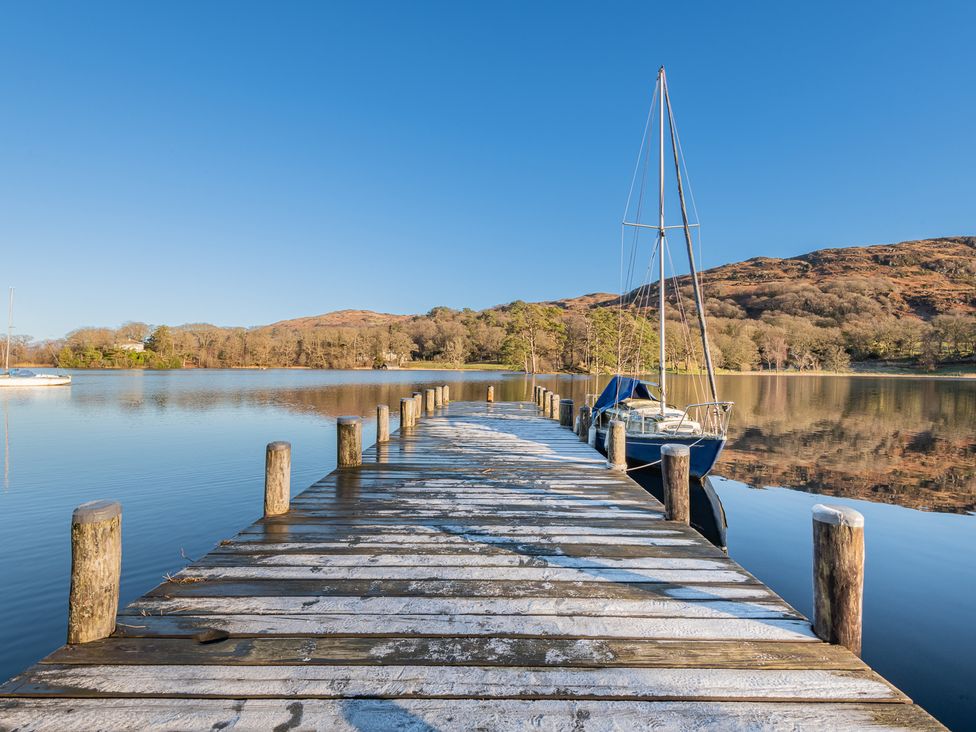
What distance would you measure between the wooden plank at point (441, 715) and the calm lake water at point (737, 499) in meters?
2.42

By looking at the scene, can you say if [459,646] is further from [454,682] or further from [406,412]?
[406,412]

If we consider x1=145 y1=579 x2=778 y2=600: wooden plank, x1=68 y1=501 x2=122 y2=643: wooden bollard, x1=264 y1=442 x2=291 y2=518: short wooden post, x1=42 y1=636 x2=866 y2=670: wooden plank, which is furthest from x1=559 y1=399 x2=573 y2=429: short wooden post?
x1=68 y1=501 x2=122 y2=643: wooden bollard

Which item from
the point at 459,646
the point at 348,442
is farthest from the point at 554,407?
the point at 459,646

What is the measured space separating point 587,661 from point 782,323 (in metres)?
110

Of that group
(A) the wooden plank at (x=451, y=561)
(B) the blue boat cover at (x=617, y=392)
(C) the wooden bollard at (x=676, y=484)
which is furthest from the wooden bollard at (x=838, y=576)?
(B) the blue boat cover at (x=617, y=392)

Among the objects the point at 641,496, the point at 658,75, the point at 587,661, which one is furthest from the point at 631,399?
the point at 587,661

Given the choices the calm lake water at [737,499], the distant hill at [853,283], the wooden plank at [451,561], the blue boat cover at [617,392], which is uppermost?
the distant hill at [853,283]

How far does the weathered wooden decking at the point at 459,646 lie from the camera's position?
2.20 m

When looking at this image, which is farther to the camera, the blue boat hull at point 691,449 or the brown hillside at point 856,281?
the brown hillside at point 856,281

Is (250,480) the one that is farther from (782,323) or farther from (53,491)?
(782,323)

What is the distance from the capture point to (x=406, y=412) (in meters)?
11.9

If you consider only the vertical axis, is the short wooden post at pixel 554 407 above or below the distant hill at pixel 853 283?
below

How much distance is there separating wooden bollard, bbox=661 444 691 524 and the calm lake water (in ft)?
9.07

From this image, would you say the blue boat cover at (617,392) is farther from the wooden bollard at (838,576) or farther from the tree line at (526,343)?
the tree line at (526,343)
